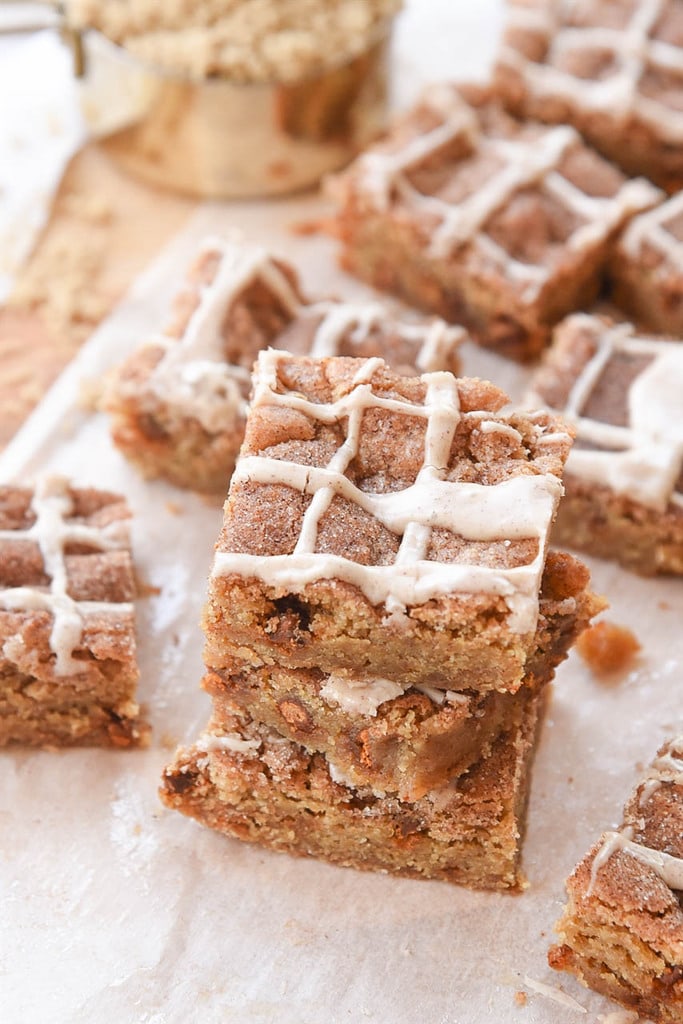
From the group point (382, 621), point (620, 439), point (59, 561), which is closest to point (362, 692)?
point (382, 621)

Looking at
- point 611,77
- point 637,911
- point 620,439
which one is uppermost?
point 611,77

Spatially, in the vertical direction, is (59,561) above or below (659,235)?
below

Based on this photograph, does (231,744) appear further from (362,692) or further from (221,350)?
(221,350)

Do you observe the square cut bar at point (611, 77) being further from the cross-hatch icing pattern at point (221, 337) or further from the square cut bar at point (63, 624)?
the square cut bar at point (63, 624)

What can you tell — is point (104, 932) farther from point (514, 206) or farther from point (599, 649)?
point (514, 206)

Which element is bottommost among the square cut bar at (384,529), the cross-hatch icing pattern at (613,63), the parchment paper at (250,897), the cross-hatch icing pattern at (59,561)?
the parchment paper at (250,897)

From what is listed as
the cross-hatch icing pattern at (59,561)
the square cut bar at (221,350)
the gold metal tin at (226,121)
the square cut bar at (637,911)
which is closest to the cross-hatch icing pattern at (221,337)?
the square cut bar at (221,350)
